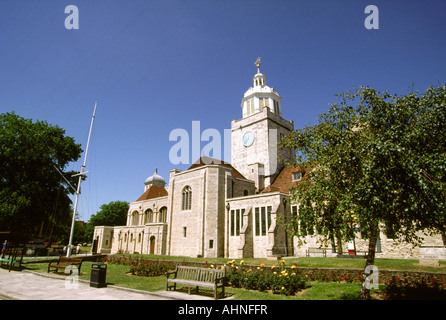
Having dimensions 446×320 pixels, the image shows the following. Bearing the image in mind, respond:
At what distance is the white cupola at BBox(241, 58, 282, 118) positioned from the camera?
39.6 m

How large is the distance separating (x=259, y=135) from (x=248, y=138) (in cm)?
206

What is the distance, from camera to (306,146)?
10531mm

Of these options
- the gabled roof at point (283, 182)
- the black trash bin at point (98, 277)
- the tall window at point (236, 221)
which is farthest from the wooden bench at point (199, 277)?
the gabled roof at point (283, 182)

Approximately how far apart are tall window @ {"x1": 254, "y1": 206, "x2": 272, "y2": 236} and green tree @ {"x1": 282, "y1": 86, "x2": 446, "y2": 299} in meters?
16.7

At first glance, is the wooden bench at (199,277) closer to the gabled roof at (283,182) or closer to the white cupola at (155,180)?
the gabled roof at (283,182)

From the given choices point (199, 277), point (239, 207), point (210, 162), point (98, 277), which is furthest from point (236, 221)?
point (98, 277)

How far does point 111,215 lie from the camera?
65375 millimetres

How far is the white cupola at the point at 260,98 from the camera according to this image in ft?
130

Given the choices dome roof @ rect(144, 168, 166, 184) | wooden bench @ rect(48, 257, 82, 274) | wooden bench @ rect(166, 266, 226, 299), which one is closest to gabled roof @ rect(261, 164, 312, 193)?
wooden bench @ rect(166, 266, 226, 299)

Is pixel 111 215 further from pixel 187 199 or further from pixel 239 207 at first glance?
pixel 239 207

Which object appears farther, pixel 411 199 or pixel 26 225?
pixel 26 225
